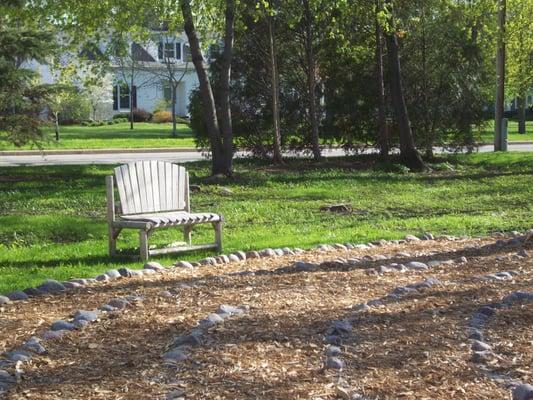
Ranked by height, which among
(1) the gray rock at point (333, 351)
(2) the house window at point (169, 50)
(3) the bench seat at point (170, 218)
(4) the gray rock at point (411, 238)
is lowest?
(4) the gray rock at point (411, 238)

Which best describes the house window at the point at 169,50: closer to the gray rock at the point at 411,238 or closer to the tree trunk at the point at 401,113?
the tree trunk at the point at 401,113

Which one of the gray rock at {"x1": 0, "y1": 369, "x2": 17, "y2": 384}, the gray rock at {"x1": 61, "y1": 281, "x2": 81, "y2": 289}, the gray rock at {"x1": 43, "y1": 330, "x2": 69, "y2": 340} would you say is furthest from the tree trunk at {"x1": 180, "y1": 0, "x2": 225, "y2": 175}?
the gray rock at {"x1": 0, "y1": 369, "x2": 17, "y2": 384}

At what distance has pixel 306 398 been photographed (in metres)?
4.66

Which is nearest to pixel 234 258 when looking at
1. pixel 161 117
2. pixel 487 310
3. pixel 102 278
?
pixel 102 278

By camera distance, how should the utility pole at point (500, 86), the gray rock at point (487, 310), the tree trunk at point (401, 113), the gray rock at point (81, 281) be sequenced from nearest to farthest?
the gray rock at point (487, 310) < the gray rock at point (81, 281) < the tree trunk at point (401, 113) < the utility pole at point (500, 86)

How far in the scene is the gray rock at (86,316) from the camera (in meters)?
6.47

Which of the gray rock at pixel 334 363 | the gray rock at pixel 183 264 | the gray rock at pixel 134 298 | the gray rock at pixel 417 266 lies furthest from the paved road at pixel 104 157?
the gray rock at pixel 334 363

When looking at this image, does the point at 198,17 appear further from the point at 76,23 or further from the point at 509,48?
the point at 509,48

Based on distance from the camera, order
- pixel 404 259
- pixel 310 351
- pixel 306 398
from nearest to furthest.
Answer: pixel 306 398 → pixel 310 351 → pixel 404 259

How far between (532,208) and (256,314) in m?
9.06

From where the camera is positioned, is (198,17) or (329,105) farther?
(329,105)

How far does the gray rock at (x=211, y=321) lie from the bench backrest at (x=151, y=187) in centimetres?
375

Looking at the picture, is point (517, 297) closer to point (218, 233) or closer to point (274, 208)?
point (218, 233)

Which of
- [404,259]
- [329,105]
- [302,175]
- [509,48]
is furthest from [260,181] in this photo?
[509,48]
